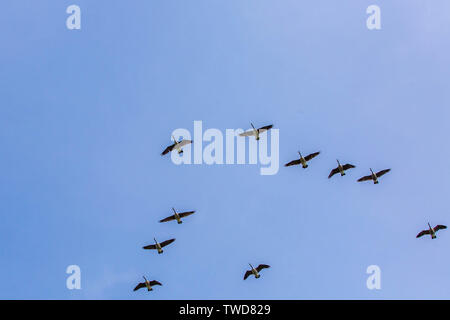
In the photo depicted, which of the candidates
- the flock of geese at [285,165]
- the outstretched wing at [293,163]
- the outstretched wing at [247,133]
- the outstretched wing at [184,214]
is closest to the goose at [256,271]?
the flock of geese at [285,165]

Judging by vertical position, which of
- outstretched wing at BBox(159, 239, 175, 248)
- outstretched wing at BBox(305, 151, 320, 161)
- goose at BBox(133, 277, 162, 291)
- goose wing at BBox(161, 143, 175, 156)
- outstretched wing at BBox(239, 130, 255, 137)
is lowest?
goose at BBox(133, 277, 162, 291)

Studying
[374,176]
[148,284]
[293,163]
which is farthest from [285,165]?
[148,284]

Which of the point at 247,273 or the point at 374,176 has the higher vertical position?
the point at 374,176

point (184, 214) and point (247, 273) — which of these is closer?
point (184, 214)

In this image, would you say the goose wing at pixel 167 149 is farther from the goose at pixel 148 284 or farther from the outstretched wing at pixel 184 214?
the goose at pixel 148 284

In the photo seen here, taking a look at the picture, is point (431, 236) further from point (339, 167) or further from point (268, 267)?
point (268, 267)

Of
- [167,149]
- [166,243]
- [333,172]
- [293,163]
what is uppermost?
[167,149]

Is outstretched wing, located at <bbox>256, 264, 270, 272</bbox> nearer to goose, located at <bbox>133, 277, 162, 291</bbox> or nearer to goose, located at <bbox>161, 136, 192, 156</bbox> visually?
goose, located at <bbox>133, 277, 162, 291</bbox>

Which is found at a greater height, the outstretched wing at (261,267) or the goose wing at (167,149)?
the goose wing at (167,149)

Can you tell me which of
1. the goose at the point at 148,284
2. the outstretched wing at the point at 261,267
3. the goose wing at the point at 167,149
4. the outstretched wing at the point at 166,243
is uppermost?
the goose wing at the point at 167,149

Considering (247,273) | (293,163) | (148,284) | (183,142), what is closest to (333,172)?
(293,163)

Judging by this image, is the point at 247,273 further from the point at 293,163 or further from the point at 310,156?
the point at 310,156

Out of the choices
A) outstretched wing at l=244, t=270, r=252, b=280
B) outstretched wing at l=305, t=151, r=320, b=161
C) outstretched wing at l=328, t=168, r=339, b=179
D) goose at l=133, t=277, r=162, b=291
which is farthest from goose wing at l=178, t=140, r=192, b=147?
outstretched wing at l=328, t=168, r=339, b=179
